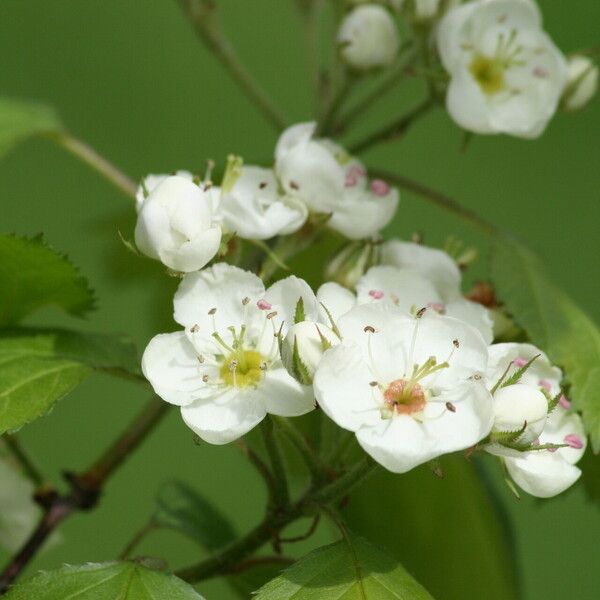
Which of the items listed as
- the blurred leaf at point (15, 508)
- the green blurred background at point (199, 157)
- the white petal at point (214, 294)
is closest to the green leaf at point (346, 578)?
the white petal at point (214, 294)

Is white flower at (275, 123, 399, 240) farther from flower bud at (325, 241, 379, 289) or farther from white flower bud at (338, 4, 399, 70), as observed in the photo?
white flower bud at (338, 4, 399, 70)

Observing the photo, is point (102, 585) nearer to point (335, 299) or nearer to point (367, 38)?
point (335, 299)

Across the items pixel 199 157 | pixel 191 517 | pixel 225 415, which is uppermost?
pixel 225 415

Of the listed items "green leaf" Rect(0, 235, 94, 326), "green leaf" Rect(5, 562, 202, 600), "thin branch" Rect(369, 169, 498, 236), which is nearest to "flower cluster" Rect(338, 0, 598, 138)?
"thin branch" Rect(369, 169, 498, 236)

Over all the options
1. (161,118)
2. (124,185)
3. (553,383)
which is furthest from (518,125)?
(161,118)

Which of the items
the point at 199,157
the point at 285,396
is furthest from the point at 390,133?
the point at 199,157

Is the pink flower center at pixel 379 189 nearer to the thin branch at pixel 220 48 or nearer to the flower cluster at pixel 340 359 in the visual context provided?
the flower cluster at pixel 340 359

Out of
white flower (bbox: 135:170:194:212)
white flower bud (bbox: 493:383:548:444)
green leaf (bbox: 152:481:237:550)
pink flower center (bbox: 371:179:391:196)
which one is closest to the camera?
white flower bud (bbox: 493:383:548:444)
